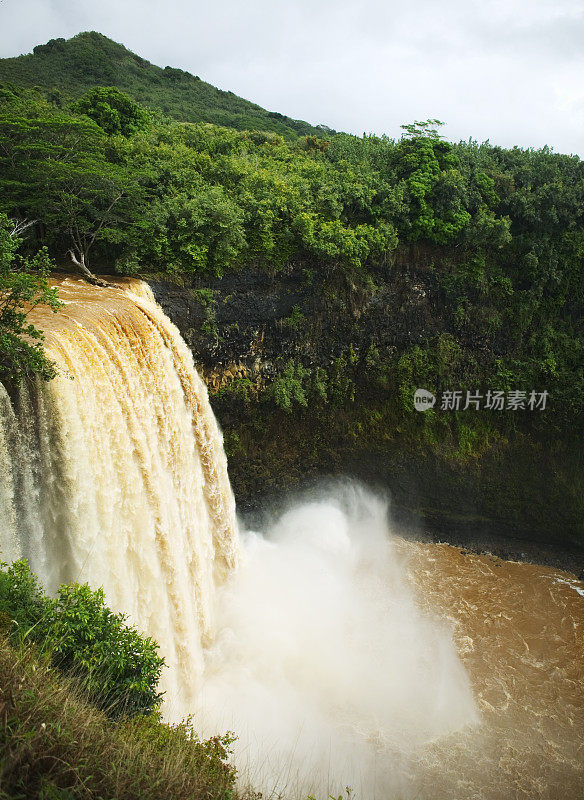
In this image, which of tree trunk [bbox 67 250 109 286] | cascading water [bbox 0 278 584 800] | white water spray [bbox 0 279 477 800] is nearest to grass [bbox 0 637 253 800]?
cascading water [bbox 0 278 584 800]

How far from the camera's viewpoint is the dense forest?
513 inches

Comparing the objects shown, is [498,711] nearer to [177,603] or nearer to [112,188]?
[177,603]

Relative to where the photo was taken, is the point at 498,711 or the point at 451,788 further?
the point at 498,711

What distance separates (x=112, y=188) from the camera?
1055 centimetres

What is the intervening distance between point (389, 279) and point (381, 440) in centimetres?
490

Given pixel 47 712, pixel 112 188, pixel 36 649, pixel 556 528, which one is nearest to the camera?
pixel 47 712

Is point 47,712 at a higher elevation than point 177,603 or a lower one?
higher

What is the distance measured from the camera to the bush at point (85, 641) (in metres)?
4.99

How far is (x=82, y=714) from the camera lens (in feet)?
13.9

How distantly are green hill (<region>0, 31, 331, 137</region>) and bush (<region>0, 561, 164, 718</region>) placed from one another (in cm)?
2639

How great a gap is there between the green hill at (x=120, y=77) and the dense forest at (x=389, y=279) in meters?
12.5

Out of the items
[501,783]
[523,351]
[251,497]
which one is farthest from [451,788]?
[523,351]

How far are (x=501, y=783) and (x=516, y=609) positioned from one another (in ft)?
15.8

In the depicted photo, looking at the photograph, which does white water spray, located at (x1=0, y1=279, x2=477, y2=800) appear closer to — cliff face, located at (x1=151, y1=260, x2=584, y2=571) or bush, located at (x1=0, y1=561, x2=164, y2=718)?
bush, located at (x1=0, y1=561, x2=164, y2=718)
